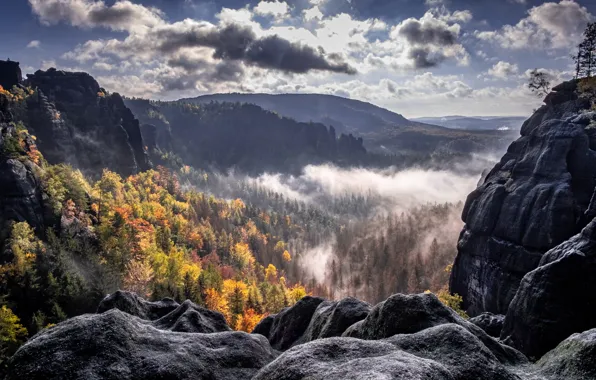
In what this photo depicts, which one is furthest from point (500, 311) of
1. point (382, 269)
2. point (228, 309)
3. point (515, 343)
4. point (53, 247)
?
point (382, 269)

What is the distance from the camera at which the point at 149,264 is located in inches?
4240

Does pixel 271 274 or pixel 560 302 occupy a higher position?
pixel 560 302

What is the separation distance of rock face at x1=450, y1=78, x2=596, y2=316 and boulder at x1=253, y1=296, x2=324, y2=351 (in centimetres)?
3706

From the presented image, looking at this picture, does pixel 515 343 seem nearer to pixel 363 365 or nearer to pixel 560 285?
pixel 560 285

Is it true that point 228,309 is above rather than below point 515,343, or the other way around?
below

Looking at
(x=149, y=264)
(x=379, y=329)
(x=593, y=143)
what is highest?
(x=593, y=143)

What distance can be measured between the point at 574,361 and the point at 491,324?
27143mm

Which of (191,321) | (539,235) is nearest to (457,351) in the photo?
(191,321)

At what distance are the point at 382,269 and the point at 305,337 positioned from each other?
464 feet

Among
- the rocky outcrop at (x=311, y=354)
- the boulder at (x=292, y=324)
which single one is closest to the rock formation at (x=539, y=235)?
the rocky outcrop at (x=311, y=354)

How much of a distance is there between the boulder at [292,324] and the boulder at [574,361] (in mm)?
21817

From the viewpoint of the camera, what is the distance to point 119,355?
18406mm

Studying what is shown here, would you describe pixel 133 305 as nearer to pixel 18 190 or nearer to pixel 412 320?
pixel 412 320

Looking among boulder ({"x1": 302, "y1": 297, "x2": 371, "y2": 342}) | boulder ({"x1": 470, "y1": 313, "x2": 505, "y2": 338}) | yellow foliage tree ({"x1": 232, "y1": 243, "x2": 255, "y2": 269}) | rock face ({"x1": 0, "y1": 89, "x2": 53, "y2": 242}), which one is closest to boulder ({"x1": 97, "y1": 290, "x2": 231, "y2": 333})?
boulder ({"x1": 302, "y1": 297, "x2": 371, "y2": 342})
